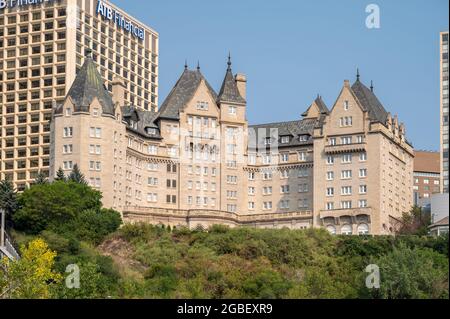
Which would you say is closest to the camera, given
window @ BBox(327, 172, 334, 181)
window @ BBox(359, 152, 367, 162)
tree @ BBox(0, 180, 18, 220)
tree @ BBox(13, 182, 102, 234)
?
tree @ BBox(13, 182, 102, 234)

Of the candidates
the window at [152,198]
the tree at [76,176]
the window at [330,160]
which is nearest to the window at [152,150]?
the window at [152,198]

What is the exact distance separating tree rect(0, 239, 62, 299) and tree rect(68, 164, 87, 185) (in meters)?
34.3

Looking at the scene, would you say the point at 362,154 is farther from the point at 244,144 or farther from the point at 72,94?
the point at 72,94

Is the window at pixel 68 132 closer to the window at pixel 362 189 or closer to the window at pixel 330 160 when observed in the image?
the window at pixel 330 160

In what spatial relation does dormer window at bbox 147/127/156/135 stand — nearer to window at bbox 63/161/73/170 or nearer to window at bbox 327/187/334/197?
window at bbox 63/161/73/170

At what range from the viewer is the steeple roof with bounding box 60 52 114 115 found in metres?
159

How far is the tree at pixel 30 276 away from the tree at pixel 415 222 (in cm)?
A: 5499

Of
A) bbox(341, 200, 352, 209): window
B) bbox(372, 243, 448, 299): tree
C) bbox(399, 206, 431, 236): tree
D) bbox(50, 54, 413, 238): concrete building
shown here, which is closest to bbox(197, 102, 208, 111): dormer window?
bbox(50, 54, 413, 238): concrete building

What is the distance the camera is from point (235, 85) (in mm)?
173375

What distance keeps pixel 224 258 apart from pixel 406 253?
2097cm

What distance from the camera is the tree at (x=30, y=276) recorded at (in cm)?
10307

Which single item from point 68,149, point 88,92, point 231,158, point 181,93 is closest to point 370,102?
point 231,158
